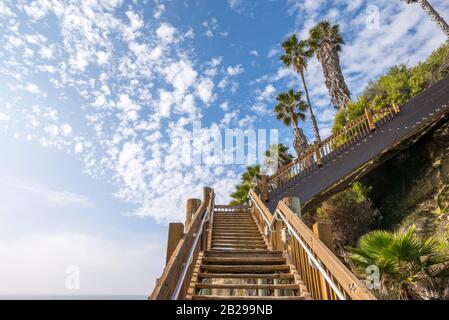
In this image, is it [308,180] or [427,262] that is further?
[308,180]

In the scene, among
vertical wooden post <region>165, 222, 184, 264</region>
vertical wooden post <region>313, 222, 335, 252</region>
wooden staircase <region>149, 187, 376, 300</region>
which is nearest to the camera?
A: wooden staircase <region>149, 187, 376, 300</region>

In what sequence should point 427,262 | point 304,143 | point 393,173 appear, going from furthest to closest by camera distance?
point 304,143 < point 393,173 < point 427,262

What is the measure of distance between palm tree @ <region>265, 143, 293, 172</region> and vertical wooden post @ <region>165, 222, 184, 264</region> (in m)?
19.5

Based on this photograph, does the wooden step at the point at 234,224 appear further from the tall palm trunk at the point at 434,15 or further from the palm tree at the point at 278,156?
the tall palm trunk at the point at 434,15

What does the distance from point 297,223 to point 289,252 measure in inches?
51.1

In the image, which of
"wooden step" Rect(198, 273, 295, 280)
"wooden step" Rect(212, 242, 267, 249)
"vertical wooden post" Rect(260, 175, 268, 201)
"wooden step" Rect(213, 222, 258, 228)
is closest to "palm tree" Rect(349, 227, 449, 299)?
"wooden step" Rect(212, 242, 267, 249)

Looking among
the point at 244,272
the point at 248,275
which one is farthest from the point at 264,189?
the point at 248,275

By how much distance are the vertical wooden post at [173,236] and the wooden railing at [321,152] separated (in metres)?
8.51

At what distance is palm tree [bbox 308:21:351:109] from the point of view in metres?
22.3

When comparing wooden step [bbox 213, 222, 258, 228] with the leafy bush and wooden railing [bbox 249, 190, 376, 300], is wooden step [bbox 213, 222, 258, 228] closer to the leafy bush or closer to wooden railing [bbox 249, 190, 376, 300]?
wooden railing [bbox 249, 190, 376, 300]

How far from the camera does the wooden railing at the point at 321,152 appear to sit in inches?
461

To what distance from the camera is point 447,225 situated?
9.78 m
